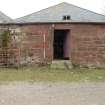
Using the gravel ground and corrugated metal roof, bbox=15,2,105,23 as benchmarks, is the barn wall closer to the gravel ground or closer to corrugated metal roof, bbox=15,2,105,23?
corrugated metal roof, bbox=15,2,105,23

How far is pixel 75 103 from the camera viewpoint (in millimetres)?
11930

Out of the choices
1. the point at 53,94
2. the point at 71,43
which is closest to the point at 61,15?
the point at 71,43

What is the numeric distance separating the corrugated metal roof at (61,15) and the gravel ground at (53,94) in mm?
10749

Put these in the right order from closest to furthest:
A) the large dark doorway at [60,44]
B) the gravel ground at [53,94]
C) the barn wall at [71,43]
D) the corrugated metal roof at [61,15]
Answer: the gravel ground at [53,94] < the barn wall at [71,43] < the corrugated metal roof at [61,15] < the large dark doorway at [60,44]

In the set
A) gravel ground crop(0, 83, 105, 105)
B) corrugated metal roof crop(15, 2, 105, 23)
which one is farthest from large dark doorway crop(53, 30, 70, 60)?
gravel ground crop(0, 83, 105, 105)

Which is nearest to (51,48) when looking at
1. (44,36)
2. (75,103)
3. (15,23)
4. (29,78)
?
(44,36)

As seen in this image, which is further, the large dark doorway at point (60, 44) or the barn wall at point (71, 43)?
the large dark doorway at point (60, 44)

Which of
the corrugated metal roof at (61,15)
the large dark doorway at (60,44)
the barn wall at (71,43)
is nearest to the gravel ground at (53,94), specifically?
the barn wall at (71,43)

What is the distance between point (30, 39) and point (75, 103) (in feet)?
46.8

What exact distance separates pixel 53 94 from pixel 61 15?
50.9ft

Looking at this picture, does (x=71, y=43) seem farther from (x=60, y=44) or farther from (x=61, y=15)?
(x=60, y=44)

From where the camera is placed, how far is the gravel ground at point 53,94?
1210 centimetres

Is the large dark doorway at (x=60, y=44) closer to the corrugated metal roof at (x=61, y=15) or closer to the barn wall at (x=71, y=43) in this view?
the corrugated metal roof at (x=61, y=15)

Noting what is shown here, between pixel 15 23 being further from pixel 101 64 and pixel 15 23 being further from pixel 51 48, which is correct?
pixel 101 64
